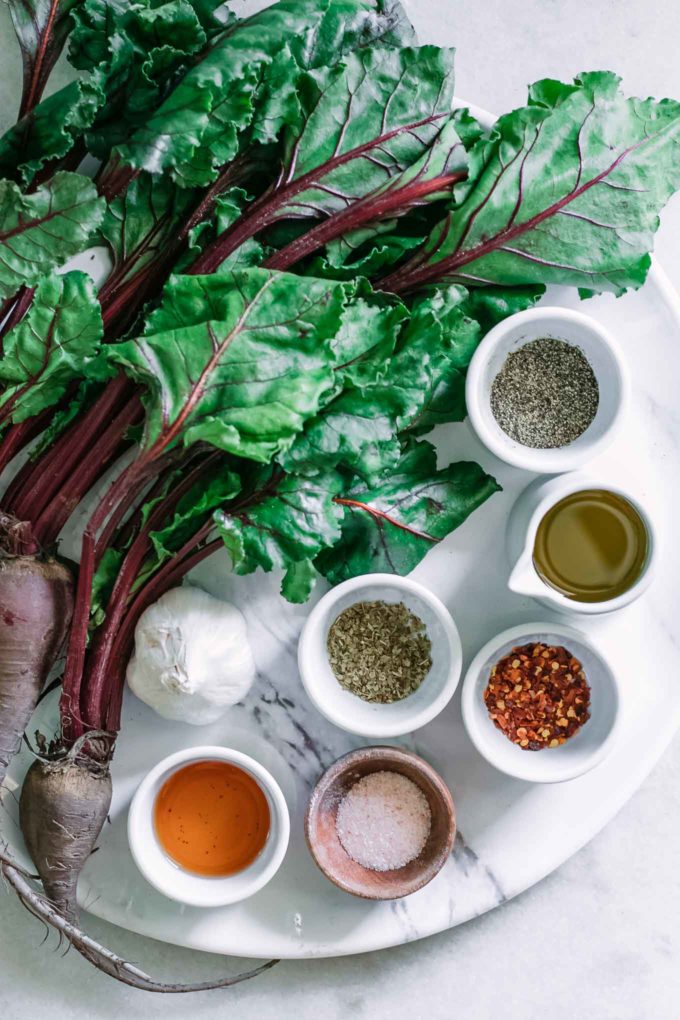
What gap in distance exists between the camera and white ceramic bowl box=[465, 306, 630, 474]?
4.58 ft

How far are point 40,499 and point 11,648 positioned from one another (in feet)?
0.70

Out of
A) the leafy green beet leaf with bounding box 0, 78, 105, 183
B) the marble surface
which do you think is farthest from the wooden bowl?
the leafy green beet leaf with bounding box 0, 78, 105, 183

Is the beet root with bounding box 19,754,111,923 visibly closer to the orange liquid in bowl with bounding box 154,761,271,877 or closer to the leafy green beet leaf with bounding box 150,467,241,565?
the orange liquid in bowl with bounding box 154,761,271,877

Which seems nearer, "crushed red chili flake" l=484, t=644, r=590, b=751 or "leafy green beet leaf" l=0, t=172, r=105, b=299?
"leafy green beet leaf" l=0, t=172, r=105, b=299

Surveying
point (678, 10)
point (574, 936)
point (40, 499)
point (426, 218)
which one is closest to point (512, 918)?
point (574, 936)

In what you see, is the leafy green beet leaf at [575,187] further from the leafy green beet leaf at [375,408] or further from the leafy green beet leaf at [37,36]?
the leafy green beet leaf at [37,36]

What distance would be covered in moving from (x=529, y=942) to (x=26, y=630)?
0.96 metres

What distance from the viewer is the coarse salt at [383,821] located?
150cm

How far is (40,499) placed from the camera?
143 centimetres

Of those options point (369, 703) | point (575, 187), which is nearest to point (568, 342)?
point (575, 187)

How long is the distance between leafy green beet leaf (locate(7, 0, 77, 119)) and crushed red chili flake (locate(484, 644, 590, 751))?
109 cm

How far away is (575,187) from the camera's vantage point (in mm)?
1356

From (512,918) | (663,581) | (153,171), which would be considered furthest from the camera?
(512,918)

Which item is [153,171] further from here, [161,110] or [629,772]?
[629,772]
